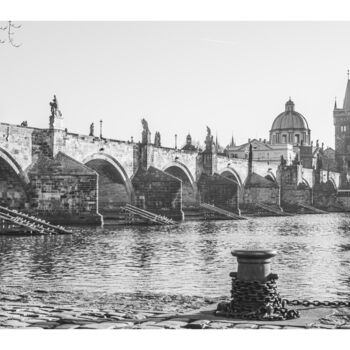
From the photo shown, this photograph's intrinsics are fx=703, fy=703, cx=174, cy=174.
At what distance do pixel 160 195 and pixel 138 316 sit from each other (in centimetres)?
2248

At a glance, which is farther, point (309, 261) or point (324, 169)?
point (324, 169)

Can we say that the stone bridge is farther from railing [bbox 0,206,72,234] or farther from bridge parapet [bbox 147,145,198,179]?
railing [bbox 0,206,72,234]

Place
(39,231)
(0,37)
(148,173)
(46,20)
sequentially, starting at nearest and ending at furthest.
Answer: (46,20), (0,37), (39,231), (148,173)

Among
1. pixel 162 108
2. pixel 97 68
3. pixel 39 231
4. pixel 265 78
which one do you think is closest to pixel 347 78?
pixel 265 78

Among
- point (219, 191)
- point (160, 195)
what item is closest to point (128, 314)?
point (160, 195)

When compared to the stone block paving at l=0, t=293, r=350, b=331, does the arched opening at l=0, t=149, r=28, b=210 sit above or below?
above

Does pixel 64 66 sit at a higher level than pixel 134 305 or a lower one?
higher

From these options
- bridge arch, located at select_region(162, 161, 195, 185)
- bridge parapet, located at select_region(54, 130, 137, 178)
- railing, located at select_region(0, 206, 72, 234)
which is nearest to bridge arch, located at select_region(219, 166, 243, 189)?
bridge arch, located at select_region(162, 161, 195, 185)

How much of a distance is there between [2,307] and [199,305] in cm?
214

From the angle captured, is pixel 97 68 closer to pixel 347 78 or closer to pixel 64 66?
pixel 64 66

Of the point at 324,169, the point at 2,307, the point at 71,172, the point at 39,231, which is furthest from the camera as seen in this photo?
the point at 324,169

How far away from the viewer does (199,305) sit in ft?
25.7

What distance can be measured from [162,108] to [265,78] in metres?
1.54

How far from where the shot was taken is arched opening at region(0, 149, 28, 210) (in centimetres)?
2208
